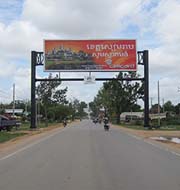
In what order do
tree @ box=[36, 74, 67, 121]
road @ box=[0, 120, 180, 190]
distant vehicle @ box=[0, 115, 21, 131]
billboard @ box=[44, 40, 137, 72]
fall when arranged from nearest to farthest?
road @ box=[0, 120, 180, 190]
billboard @ box=[44, 40, 137, 72]
distant vehicle @ box=[0, 115, 21, 131]
tree @ box=[36, 74, 67, 121]

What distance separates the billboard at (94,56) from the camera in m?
52.0

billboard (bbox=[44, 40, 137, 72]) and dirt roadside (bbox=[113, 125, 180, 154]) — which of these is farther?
billboard (bbox=[44, 40, 137, 72])

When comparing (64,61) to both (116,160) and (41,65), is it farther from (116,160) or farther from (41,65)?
(116,160)

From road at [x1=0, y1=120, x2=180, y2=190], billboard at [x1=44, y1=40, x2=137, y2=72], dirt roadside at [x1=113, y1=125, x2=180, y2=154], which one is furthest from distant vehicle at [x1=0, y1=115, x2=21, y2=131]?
road at [x1=0, y1=120, x2=180, y2=190]

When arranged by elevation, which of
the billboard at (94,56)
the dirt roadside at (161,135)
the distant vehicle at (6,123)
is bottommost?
the dirt roadside at (161,135)

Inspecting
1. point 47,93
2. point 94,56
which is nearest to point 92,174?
point 94,56

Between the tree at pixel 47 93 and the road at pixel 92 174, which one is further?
the tree at pixel 47 93

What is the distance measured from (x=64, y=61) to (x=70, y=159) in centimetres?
3471

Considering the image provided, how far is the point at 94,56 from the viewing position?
52.1 meters

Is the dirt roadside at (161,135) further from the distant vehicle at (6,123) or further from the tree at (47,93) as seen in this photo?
the tree at (47,93)

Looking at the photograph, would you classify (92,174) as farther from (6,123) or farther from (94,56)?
(6,123)

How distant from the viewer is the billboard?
171ft

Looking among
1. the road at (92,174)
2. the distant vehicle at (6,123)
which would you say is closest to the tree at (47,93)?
the distant vehicle at (6,123)

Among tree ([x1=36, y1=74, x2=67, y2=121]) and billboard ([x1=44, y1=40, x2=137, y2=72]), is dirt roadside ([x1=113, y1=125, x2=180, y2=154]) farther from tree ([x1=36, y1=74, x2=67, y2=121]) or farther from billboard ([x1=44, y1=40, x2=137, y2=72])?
tree ([x1=36, y1=74, x2=67, y2=121])
